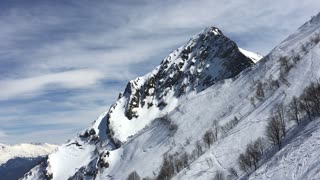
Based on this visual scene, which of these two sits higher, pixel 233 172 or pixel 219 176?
pixel 219 176

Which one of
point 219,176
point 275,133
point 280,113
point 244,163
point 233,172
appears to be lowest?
point 233,172

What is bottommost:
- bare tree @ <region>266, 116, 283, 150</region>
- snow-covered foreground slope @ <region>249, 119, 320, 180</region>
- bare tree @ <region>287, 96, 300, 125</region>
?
snow-covered foreground slope @ <region>249, 119, 320, 180</region>

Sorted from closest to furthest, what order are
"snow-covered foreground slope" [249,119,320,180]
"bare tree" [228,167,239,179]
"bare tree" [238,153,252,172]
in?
1. "snow-covered foreground slope" [249,119,320,180]
2. "bare tree" [238,153,252,172]
3. "bare tree" [228,167,239,179]

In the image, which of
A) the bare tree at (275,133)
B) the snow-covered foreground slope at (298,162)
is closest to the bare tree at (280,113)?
the bare tree at (275,133)

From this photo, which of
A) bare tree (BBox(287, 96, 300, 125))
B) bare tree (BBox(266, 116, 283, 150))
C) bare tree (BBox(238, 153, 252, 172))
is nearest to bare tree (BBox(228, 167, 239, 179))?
bare tree (BBox(238, 153, 252, 172))

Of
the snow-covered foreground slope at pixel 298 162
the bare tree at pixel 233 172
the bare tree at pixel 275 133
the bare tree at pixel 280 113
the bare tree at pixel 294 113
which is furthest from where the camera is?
the bare tree at pixel 280 113

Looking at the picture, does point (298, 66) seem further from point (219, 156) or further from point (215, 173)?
point (215, 173)

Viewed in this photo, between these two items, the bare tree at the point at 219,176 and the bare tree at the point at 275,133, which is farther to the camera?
the bare tree at the point at 219,176

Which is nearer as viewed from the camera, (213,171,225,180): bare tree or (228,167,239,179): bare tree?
(228,167,239,179): bare tree

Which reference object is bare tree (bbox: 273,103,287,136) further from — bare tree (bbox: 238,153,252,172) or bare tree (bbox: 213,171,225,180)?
bare tree (bbox: 213,171,225,180)

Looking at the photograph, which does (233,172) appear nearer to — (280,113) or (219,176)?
(219,176)

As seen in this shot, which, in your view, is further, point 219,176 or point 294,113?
point 294,113

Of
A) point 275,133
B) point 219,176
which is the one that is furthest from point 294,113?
point 219,176

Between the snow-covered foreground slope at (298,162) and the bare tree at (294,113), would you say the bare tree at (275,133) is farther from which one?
the snow-covered foreground slope at (298,162)
